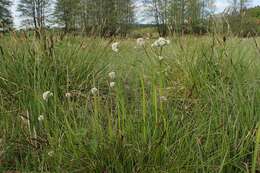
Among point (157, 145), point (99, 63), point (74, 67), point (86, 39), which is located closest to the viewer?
point (157, 145)

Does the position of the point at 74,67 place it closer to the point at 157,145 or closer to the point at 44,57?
the point at 44,57

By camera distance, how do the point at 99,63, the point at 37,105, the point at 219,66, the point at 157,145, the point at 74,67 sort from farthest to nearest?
1. the point at 99,63
2. the point at 74,67
3. the point at 219,66
4. the point at 37,105
5. the point at 157,145

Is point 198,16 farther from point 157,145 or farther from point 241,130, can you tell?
point 157,145

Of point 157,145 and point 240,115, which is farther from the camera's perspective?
point 240,115

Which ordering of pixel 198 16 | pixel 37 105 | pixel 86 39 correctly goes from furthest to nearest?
pixel 198 16
pixel 86 39
pixel 37 105

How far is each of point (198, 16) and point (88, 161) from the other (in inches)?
129

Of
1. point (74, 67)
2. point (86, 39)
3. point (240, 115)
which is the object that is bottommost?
point (240, 115)

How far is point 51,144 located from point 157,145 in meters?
0.45

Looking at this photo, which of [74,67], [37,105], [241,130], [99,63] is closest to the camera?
[241,130]

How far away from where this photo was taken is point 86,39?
132 inches

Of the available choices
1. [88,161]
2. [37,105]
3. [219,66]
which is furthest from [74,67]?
[88,161]

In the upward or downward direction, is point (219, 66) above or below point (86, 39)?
below

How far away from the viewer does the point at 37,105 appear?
4.99ft

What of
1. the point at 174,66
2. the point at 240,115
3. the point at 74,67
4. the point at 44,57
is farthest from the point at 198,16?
the point at 240,115
